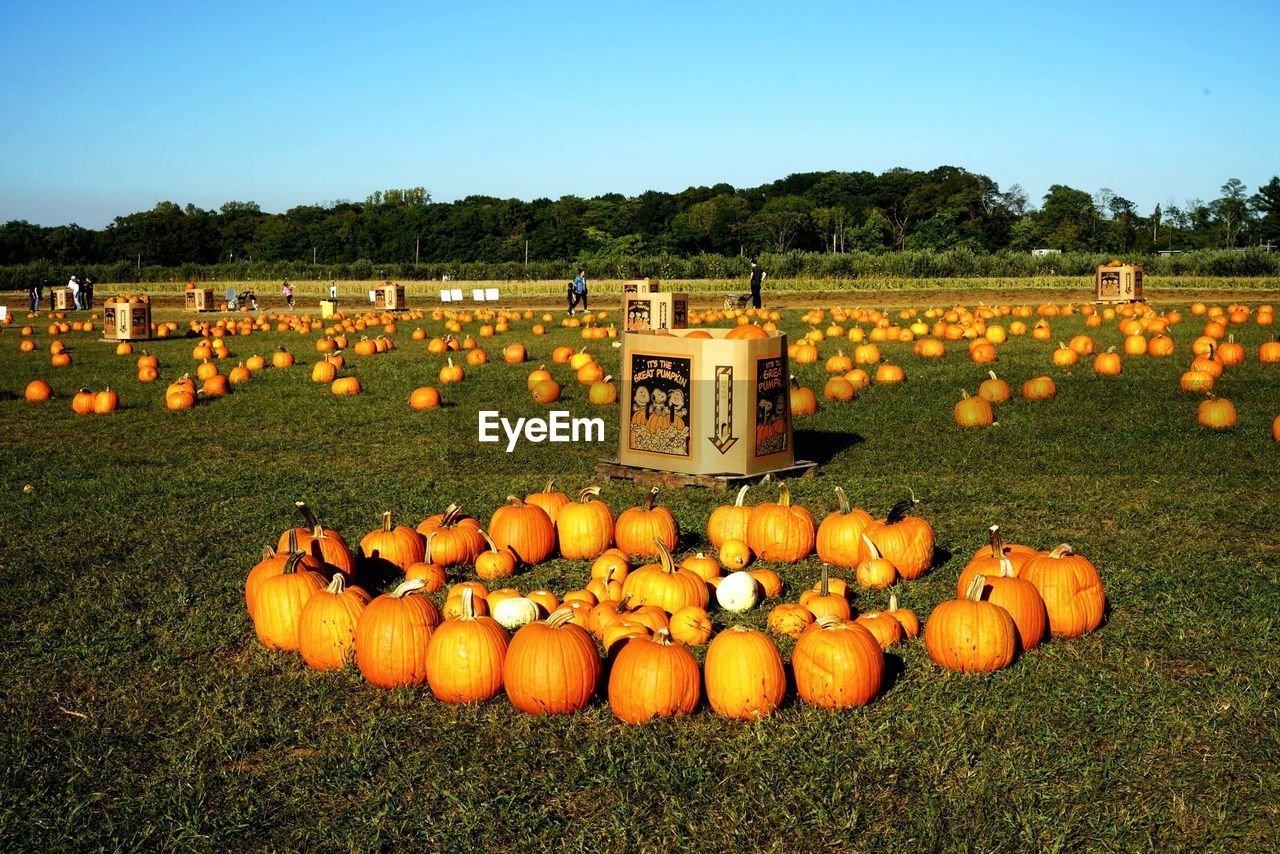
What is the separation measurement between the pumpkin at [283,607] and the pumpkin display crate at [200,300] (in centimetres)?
4143

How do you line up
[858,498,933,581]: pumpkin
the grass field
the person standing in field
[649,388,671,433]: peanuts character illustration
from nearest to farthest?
the grass field, [858,498,933,581]: pumpkin, [649,388,671,433]: peanuts character illustration, the person standing in field

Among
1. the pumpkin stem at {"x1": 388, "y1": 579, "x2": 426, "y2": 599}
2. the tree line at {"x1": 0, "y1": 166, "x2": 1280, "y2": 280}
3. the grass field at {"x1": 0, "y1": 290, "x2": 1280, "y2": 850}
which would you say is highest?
the tree line at {"x1": 0, "y1": 166, "x2": 1280, "y2": 280}

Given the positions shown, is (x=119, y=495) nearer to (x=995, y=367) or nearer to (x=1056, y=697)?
(x=1056, y=697)

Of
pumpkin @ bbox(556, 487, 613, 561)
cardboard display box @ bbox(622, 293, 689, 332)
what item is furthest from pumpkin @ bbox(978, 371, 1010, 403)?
cardboard display box @ bbox(622, 293, 689, 332)

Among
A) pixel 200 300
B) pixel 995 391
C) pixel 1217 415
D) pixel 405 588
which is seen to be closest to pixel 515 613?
pixel 405 588

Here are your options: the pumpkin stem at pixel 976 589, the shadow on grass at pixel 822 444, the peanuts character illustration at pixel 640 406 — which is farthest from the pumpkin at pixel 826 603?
the shadow on grass at pixel 822 444

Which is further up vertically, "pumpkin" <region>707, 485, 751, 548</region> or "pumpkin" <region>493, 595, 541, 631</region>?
"pumpkin" <region>707, 485, 751, 548</region>

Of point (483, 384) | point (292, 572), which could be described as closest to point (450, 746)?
point (292, 572)

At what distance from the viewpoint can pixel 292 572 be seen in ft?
21.5

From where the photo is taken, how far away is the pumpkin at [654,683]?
5.30m

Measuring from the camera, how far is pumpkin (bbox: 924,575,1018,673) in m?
5.78

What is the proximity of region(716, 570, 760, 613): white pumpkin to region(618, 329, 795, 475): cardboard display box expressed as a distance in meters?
3.48

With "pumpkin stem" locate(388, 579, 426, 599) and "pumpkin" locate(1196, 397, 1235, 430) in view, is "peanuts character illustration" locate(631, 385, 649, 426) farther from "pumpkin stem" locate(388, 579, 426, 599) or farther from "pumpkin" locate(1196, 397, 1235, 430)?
"pumpkin" locate(1196, 397, 1235, 430)

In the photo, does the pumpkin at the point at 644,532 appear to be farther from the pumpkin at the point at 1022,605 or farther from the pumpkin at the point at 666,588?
the pumpkin at the point at 1022,605
